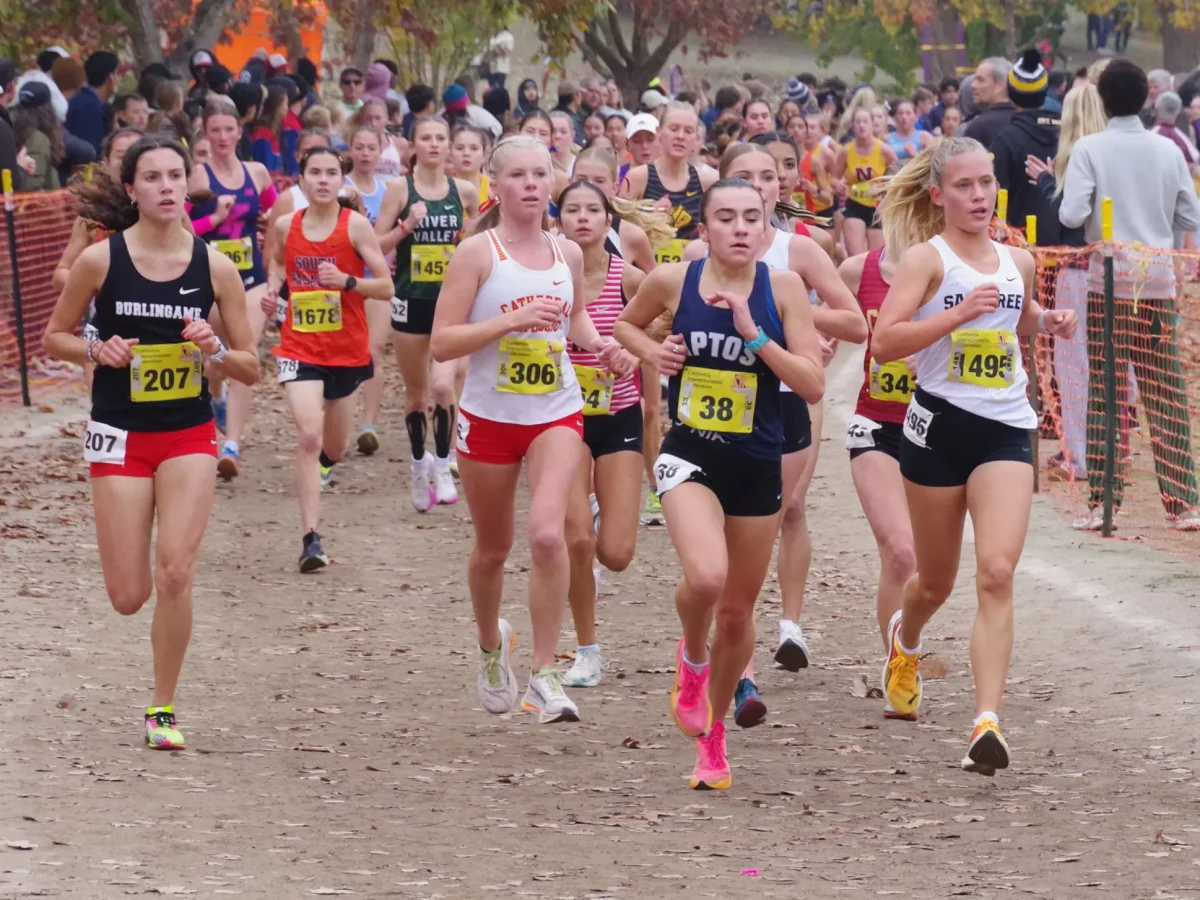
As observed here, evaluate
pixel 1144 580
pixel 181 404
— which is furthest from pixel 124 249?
pixel 1144 580

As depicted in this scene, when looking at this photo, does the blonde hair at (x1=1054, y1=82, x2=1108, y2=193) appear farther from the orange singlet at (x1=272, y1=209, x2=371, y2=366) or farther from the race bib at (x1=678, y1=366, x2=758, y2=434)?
the race bib at (x1=678, y1=366, x2=758, y2=434)

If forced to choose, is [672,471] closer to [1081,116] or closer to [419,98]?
[1081,116]

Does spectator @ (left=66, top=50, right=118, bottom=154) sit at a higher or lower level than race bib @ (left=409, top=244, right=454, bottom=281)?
higher

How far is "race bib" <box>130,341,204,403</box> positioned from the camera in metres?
7.08

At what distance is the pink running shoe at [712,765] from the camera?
6734 mm

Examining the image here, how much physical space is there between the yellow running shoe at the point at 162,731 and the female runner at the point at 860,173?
12.5m

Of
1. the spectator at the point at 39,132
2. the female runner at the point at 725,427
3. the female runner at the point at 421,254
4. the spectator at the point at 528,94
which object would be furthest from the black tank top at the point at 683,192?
the spectator at the point at 528,94

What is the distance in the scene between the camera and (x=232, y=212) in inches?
527

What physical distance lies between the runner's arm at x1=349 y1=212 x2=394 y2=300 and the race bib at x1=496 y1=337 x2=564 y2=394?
3.73 metres

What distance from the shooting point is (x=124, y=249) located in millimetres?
7188

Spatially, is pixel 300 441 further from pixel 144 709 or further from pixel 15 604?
pixel 144 709

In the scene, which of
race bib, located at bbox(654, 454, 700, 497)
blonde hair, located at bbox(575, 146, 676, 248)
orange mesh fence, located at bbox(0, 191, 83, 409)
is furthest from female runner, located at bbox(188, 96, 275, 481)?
race bib, located at bbox(654, 454, 700, 497)

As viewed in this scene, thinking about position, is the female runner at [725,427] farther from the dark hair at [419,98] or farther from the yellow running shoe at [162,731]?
the dark hair at [419,98]

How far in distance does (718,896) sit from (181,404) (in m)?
2.76
